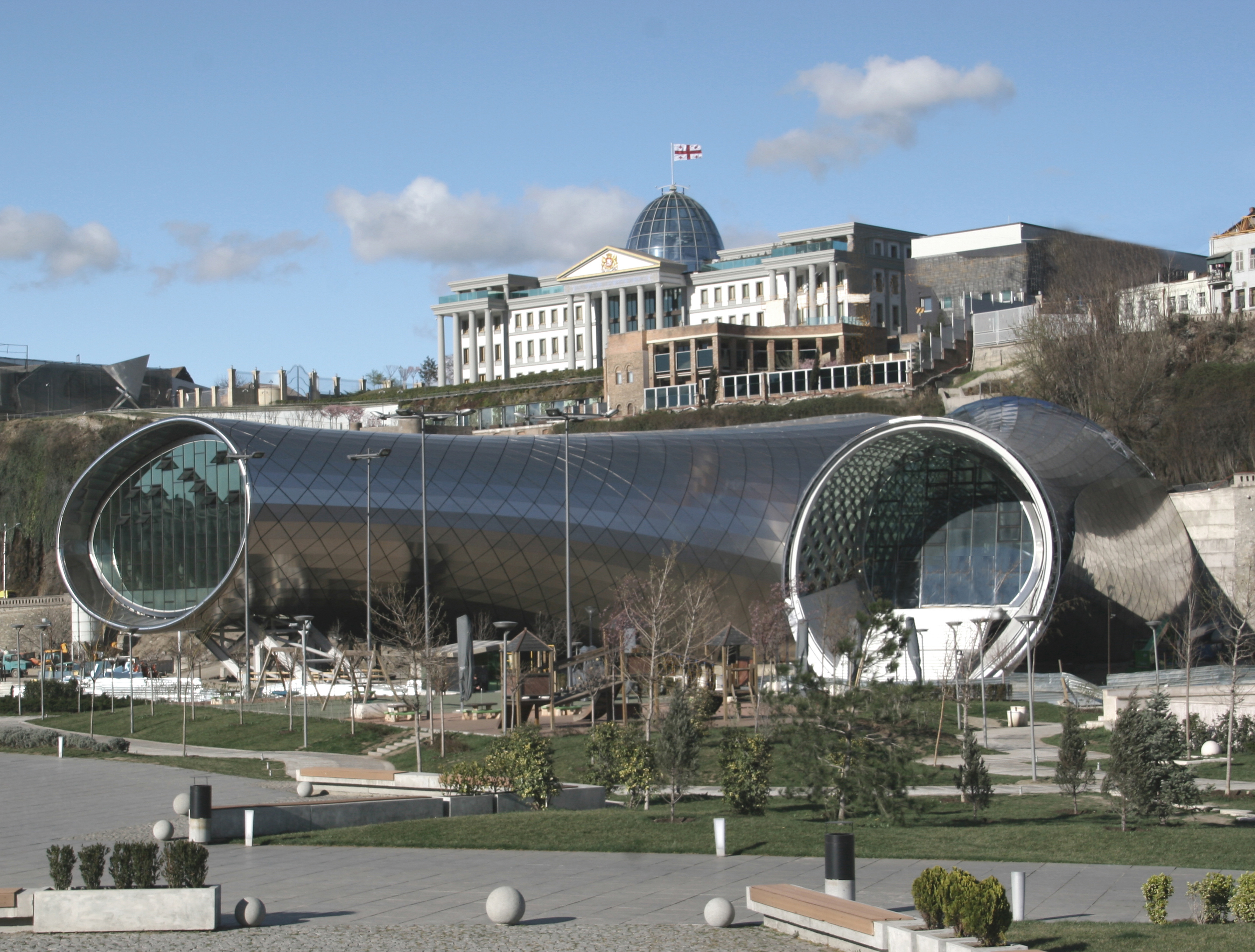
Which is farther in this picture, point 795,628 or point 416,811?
point 795,628

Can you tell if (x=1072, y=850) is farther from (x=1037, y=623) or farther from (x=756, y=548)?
(x=756, y=548)

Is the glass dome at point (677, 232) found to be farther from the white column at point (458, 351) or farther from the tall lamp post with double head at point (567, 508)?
the tall lamp post with double head at point (567, 508)

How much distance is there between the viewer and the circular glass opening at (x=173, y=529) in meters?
59.2

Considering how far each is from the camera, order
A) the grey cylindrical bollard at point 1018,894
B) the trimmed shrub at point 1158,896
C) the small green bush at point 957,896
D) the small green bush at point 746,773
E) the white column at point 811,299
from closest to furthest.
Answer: the small green bush at point 957,896, the trimmed shrub at point 1158,896, the grey cylindrical bollard at point 1018,894, the small green bush at point 746,773, the white column at point 811,299

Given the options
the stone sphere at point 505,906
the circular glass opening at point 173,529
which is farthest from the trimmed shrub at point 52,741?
the stone sphere at point 505,906

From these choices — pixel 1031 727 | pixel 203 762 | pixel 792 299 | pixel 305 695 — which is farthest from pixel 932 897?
pixel 792 299

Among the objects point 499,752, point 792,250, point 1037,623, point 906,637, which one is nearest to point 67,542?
point 1037,623

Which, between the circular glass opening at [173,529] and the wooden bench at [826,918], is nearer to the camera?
the wooden bench at [826,918]

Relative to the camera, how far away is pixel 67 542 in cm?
6194

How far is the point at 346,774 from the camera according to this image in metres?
25.5

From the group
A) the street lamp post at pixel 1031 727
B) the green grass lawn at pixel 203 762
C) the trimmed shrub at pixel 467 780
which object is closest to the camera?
the trimmed shrub at pixel 467 780

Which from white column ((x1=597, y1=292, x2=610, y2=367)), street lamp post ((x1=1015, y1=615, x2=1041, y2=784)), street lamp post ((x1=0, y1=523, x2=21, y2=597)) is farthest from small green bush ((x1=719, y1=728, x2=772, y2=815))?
white column ((x1=597, y1=292, x2=610, y2=367))

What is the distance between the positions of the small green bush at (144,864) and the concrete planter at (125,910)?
292mm

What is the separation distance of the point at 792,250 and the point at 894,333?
10.3 meters
